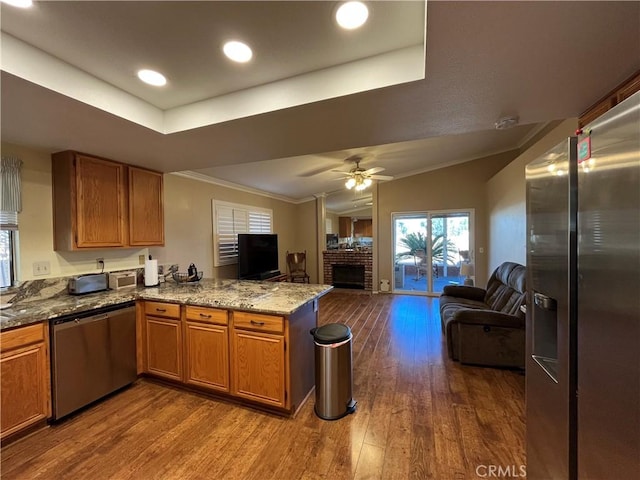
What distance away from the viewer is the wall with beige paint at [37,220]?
238 cm

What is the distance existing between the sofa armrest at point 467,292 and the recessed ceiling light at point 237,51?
424 centimetres

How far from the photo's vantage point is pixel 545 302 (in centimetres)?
123

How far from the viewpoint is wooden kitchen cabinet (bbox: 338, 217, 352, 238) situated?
472 inches

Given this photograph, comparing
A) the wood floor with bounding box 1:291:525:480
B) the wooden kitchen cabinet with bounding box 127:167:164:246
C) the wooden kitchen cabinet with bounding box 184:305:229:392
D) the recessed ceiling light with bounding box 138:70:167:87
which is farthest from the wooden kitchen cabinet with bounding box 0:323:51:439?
the recessed ceiling light with bounding box 138:70:167:87

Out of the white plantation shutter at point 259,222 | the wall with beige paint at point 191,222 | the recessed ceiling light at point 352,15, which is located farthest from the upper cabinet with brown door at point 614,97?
the white plantation shutter at point 259,222

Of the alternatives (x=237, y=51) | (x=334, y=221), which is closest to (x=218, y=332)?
(x=237, y=51)

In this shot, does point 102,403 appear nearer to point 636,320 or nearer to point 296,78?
point 296,78

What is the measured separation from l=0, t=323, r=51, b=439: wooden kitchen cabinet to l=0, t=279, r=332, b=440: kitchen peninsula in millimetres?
27

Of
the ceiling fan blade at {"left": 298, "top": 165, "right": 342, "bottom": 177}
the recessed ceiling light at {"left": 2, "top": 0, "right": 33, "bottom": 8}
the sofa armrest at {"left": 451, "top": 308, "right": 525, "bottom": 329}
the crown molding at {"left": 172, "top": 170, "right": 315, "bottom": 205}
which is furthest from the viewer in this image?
the ceiling fan blade at {"left": 298, "top": 165, "right": 342, "bottom": 177}

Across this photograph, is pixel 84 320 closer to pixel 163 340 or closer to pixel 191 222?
pixel 163 340

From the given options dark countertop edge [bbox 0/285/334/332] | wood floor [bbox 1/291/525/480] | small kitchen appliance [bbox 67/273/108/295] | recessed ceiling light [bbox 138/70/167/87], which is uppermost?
recessed ceiling light [bbox 138/70/167/87]

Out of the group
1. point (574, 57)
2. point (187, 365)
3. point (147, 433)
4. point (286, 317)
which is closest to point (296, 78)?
point (574, 57)

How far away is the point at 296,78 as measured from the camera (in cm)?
172

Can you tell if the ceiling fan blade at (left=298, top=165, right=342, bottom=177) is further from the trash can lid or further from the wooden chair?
the trash can lid
